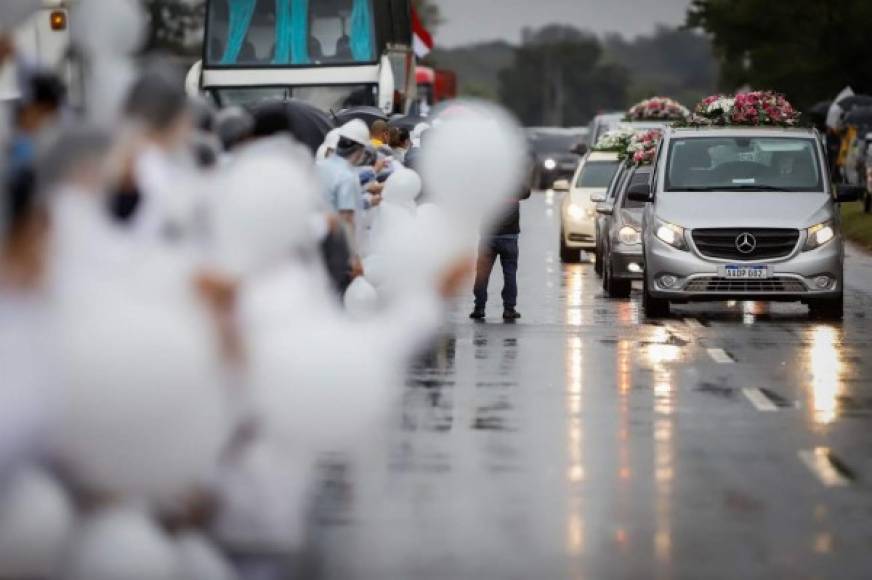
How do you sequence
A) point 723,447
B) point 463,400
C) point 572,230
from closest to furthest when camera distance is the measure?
point 723,447, point 463,400, point 572,230

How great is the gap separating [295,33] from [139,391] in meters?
28.8

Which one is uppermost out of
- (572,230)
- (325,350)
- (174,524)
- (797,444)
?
(325,350)

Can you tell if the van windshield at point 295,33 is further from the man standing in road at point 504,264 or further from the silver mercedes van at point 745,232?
the man standing in road at point 504,264

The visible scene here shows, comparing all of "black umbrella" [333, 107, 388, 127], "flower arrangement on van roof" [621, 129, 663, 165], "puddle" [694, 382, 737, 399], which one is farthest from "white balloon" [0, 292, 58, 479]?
"flower arrangement on van roof" [621, 129, 663, 165]

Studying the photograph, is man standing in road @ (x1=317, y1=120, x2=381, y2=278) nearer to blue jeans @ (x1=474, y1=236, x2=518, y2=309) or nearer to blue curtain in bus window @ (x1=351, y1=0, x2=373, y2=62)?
blue jeans @ (x1=474, y1=236, x2=518, y2=309)

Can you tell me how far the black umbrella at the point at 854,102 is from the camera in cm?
5578

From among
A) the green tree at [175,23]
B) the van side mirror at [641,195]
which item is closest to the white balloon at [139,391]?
the van side mirror at [641,195]

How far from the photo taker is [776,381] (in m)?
16.7

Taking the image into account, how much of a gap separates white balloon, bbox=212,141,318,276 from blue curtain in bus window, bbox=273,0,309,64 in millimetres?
27729

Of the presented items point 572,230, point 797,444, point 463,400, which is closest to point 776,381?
point 463,400

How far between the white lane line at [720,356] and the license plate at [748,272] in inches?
127

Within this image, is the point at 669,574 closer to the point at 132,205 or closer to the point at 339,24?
the point at 132,205

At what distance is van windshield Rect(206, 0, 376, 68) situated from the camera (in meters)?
35.2

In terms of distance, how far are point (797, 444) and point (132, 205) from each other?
5696 millimetres
